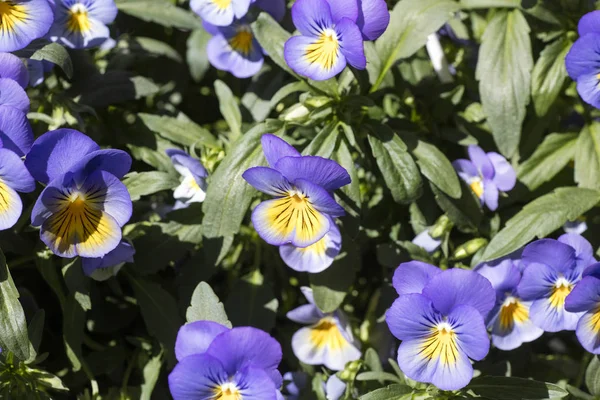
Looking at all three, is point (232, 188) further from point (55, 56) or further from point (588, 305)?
point (588, 305)

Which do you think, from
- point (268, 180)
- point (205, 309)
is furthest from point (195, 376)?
point (268, 180)

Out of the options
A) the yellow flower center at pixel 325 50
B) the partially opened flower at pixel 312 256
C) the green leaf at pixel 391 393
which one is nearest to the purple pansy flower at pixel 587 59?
the yellow flower center at pixel 325 50

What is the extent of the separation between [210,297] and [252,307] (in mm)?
458

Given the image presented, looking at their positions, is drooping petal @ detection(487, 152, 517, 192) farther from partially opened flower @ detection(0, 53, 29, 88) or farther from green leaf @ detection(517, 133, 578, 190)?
partially opened flower @ detection(0, 53, 29, 88)

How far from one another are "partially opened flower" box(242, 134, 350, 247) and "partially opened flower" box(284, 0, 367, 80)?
21 centimetres

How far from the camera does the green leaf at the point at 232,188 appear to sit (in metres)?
1.76

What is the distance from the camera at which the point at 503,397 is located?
1642 mm

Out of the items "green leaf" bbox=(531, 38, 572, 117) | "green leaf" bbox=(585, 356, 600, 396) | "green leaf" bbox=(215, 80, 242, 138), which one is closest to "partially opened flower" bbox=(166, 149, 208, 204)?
"green leaf" bbox=(215, 80, 242, 138)

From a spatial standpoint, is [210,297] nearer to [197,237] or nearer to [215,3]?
[197,237]

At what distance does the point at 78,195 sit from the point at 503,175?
101cm

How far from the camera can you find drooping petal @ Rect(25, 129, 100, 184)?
54.8 inches

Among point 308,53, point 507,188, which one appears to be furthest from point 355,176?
point 507,188

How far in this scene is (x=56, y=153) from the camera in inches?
55.4

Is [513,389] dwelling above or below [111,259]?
below
